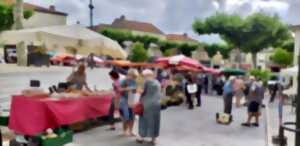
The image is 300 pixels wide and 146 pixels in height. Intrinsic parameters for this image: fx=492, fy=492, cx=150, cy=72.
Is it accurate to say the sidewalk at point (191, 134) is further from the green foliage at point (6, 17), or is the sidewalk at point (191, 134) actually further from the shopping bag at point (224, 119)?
the green foliage at point (6, 17)

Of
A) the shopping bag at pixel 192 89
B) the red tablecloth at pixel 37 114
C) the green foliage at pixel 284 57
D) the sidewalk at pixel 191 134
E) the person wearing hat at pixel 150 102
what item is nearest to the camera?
the red tablecloth at pixel 37 114

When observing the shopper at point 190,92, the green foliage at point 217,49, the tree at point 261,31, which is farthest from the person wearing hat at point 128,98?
the green foliage at point 217,49

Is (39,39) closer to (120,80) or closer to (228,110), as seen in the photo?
(120,80)

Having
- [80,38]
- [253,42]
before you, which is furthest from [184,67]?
[253,42]

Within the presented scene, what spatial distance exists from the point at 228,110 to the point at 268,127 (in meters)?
1.81

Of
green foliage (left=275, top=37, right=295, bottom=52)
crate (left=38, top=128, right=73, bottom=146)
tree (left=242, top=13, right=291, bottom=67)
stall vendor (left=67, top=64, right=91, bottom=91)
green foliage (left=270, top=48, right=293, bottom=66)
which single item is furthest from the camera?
green foliage (left=275, top=37, right=295, bottom=52)

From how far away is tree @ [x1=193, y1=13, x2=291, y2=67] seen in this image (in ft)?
171

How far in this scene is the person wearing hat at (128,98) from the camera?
1095 cm

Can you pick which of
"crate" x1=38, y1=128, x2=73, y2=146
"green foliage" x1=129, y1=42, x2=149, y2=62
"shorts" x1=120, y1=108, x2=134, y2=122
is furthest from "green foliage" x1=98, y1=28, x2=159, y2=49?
"crate" x1=38, y1=128, x2=73, y2=146

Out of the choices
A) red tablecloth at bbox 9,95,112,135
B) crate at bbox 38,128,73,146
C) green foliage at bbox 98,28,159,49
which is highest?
green foliage at bbox 98,28,159,49

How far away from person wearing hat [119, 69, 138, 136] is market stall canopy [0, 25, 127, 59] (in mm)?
1773

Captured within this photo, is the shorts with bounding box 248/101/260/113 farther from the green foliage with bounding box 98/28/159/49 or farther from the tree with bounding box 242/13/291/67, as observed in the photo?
the green foliage with bounding box 98/28/159/49

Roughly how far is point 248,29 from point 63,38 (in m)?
42.7

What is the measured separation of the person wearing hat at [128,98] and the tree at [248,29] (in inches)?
1672
